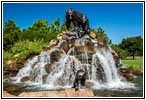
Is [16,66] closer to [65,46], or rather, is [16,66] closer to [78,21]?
[65,46]

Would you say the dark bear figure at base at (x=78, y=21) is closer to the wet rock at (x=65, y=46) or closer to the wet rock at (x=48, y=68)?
the wet rock at (x=65, y=46)

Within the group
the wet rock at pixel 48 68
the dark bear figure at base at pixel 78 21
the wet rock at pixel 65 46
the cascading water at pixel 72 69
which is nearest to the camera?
the cascading water at pixel 72 69

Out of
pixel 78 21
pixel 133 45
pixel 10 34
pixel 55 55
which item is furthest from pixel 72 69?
pixel 133 45

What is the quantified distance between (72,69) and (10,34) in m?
13.0

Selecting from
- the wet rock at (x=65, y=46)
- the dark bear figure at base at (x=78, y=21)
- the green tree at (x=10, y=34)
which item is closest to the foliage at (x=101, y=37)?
the dark bear figure at base at (x=78, y=21)

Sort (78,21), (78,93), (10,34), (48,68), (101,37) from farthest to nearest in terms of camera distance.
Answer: (10,34) → (101,37) → (78,21) → (48,68) → (78,93)

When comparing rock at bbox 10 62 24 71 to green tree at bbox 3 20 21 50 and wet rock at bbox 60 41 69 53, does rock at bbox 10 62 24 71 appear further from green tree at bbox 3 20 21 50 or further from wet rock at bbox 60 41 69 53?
green tree at bbox 3 20 21 50

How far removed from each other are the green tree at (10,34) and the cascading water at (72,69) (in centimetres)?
843

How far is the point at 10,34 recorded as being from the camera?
18.9 metres

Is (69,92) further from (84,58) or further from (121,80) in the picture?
(121,80)

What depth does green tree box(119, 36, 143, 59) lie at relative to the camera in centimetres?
3974

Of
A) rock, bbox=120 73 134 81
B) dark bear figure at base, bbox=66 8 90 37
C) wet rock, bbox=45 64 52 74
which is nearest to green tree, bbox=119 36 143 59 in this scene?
dark bear figure at base, bbox=66 8 90 37

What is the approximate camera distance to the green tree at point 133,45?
39.7 m

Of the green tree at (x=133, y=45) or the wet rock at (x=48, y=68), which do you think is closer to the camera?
the wet rock at (x=48, y=68)
